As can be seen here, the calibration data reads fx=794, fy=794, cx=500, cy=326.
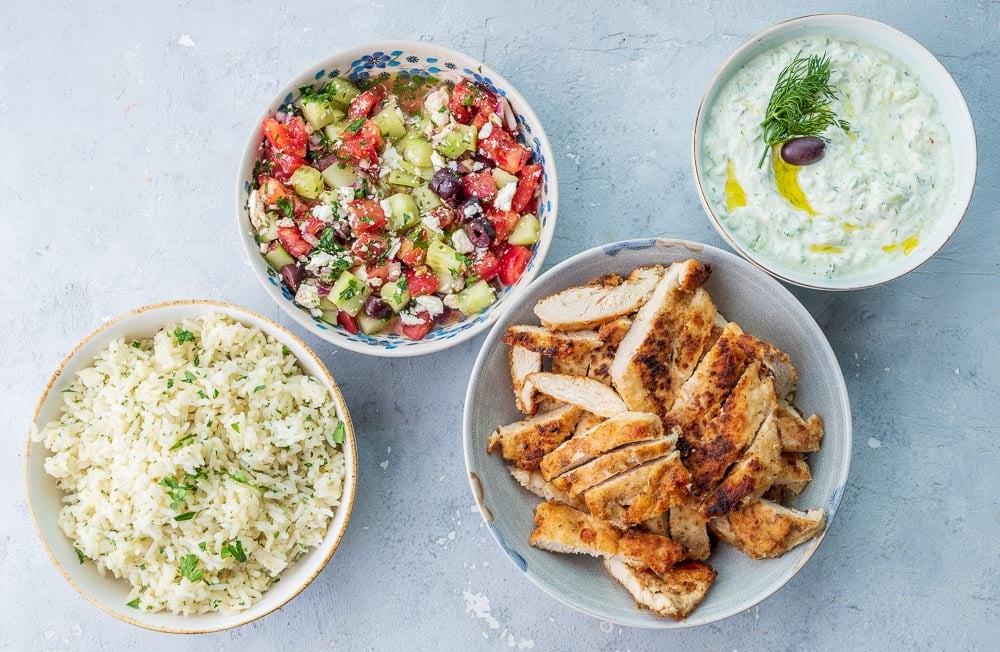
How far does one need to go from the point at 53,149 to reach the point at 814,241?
320 cm

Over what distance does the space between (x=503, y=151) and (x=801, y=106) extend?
1100mm

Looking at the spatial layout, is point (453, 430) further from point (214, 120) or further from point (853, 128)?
point (853, 128)

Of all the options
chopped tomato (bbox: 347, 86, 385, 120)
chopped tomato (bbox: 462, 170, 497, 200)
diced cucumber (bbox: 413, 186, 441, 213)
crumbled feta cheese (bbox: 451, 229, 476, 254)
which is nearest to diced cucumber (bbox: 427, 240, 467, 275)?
crumbled feta cheese (bbox: 451, 229, 476, 254)

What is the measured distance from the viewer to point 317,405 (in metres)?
3.07

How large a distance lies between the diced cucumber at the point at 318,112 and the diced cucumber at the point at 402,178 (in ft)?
1.04

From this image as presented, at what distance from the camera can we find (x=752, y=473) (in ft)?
8.86

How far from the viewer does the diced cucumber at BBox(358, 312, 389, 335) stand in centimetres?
314

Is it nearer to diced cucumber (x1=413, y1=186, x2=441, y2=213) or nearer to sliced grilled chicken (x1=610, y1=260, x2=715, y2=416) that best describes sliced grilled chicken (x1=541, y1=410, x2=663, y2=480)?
sliced grilled chicken (x1=610, y1=260, x2=715, y2=416)

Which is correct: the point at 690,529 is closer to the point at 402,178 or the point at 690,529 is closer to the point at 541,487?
the point at 541,487

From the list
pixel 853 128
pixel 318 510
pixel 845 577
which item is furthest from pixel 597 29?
pixel 845 577

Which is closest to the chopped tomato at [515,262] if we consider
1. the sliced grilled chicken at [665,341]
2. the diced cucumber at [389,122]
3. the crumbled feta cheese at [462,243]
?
the crumbled feta cheese at [462,243]

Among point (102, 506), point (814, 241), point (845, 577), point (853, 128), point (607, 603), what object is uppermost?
point (853, 128)

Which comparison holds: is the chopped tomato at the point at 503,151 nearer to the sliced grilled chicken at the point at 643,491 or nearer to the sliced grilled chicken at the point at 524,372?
the sliced grilled chicken at the point at 524,372

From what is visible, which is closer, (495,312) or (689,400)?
(689,400)
